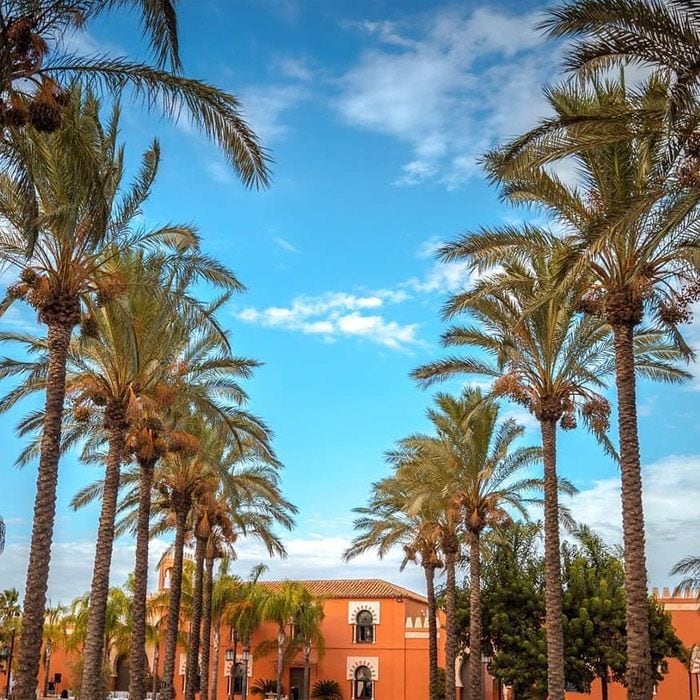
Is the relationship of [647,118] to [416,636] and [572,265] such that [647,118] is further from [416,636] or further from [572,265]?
[416,636]

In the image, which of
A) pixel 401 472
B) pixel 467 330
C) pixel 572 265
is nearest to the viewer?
pixel 572 265

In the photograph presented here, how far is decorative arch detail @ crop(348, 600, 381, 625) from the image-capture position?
172ft

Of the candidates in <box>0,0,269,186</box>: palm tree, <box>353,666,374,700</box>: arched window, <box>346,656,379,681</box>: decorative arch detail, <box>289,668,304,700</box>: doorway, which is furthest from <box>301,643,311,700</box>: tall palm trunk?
<box>0,0,269,186</box>: palm tree

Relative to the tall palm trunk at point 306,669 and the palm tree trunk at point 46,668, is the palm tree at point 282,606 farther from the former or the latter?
the palm tree trunk at point 46,668

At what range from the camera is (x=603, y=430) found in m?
22.5

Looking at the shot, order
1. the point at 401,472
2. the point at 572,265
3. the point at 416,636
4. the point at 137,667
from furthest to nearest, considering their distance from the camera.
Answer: the point at 416,636 → the point at 401,472 → the point at 137,667 → the point at 572,265

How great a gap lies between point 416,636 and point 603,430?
31.7 m

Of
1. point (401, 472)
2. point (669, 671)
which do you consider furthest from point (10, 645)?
point (669, 671)

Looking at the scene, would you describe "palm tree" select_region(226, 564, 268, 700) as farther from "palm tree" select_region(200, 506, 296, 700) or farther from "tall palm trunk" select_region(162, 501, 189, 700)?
"tall palm trunk" select_region(162, 501, 189, 700)

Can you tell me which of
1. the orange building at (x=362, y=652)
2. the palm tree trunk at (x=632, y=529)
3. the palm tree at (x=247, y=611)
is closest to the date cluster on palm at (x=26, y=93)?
the palm tree trunk at (x=632, y=529)

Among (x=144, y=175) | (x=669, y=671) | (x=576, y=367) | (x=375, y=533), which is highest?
(x=144, y=175)

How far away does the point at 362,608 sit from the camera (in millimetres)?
52656

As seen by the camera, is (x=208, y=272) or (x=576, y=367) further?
(x=576, y=367)

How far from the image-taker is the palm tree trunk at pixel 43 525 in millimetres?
15898
